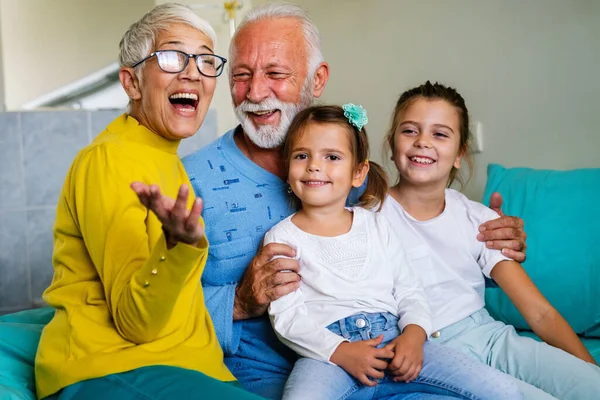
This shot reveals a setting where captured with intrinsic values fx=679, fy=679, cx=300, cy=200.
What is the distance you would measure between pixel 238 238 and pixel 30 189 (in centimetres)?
231

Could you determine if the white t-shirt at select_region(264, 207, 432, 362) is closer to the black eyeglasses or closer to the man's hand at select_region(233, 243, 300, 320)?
the man's hand at select_region(233, 243, 300, 320)

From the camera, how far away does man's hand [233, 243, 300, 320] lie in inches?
62.4

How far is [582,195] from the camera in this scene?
2283 mm

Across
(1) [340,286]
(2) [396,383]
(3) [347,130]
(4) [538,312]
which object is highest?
(3) [347,130]

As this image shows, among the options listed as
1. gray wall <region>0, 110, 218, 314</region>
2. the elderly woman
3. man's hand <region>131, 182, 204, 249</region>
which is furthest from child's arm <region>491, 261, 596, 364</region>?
gray wall <region>0, 110, 218, 314</region>

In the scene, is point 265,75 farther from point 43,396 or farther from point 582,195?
point 582,195

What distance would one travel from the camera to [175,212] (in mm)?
1034

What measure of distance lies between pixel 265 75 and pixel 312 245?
546mm

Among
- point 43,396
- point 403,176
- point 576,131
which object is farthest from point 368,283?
point 576,131

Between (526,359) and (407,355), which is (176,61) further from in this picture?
(526,359)

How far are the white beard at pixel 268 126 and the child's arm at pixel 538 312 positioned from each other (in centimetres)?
70

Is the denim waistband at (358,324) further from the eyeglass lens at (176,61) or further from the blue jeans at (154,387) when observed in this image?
the eyeglass lens at (176,61)

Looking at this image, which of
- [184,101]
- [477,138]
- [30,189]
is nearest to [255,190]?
[184,101]

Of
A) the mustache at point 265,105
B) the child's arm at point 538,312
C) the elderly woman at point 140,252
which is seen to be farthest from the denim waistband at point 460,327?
the mustache at point 265,105
